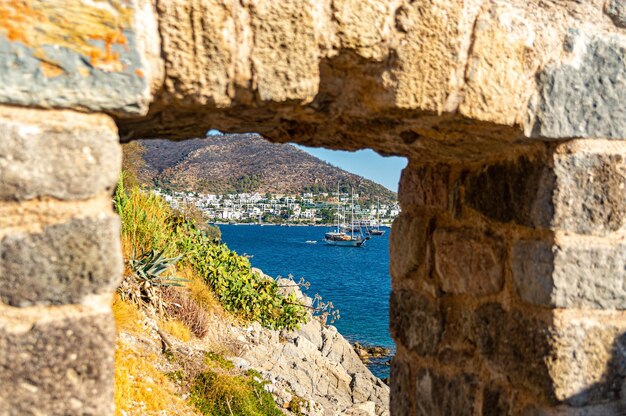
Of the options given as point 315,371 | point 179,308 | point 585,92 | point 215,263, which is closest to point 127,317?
point 179,308

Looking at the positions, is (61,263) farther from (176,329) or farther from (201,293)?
(201,293)

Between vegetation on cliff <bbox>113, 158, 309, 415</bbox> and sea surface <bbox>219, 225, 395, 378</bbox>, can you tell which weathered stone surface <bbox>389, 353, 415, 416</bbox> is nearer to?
vegetation on cliff <bbox>113, 158, 309, 415</bbox>

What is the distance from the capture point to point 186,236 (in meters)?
8.26

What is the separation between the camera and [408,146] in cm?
219

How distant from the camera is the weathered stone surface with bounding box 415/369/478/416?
2.29 metres

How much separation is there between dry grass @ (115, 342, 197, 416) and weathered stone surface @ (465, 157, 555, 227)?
116 inches

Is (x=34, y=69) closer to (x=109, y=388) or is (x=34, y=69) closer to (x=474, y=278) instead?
(x=109, y=388)

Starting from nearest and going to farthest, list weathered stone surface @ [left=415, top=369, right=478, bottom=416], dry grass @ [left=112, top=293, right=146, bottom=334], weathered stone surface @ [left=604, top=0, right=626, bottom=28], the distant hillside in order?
weathered stone surface @ [left=604, top=0, right=626, bottom=28]
weathered stone surface @ [left=415, top=369, right=478, bottom=416]
dry grass @ [left=112, top=293, right=146, bottom=334]
the distant hillside

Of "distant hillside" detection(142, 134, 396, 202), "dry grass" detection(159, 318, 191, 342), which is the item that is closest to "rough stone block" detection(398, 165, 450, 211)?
"dry grass" detection(159, 318, 191, 342)

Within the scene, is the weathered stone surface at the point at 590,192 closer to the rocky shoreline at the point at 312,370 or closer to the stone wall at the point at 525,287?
the stone wall at the point at 525,287

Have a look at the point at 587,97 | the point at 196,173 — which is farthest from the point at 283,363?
the point at 196,173

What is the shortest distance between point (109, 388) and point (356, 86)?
1040 mm

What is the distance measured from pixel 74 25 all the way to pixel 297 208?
7989 cm

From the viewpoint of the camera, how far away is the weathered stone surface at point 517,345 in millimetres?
1903
